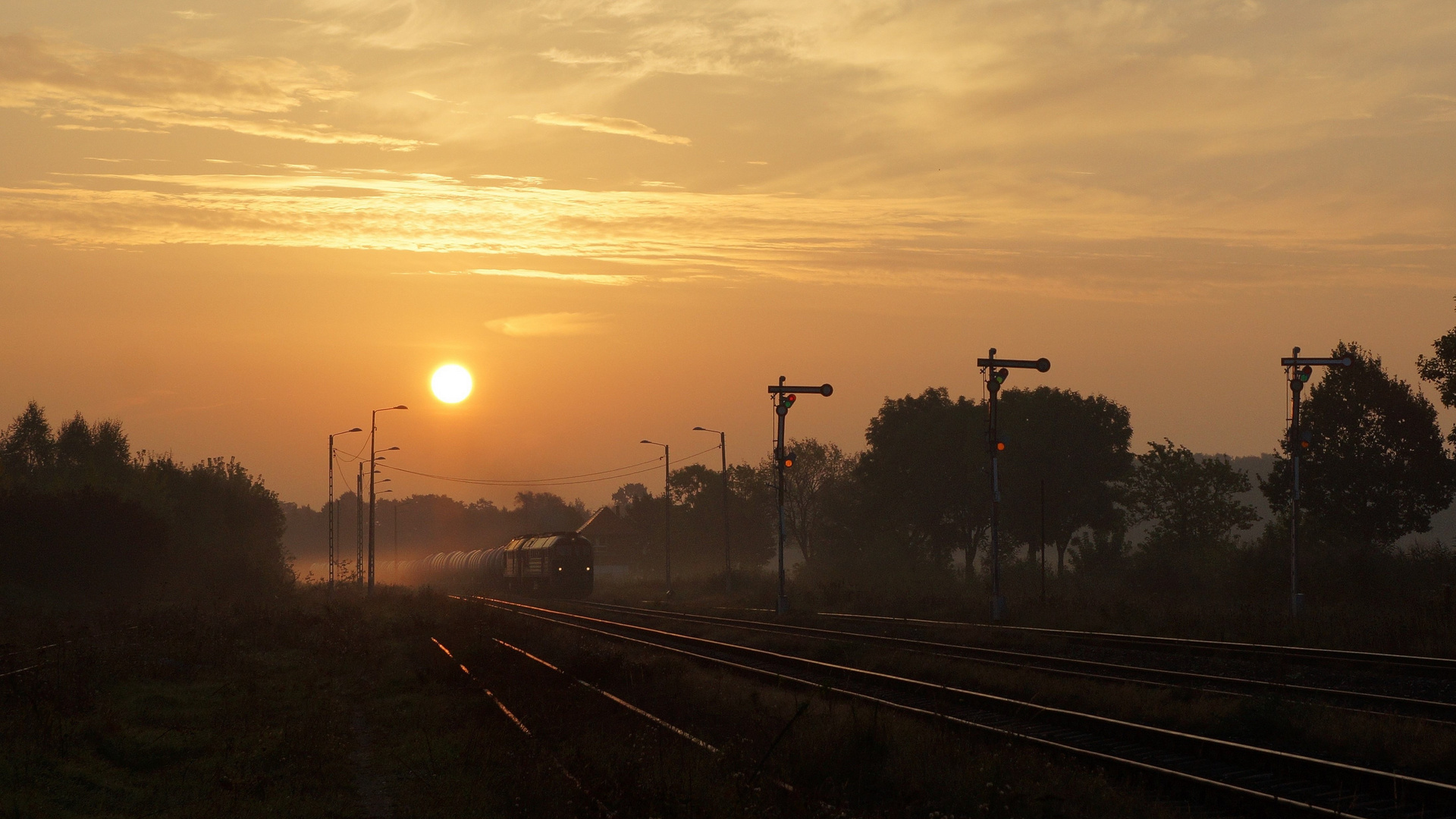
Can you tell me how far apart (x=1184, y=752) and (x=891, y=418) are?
64.5 metres

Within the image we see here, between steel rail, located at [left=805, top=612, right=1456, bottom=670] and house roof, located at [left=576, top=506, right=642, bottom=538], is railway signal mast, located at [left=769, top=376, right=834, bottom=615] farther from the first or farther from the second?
house roof, located at [left=576, top=506, right=642, bottom=538]

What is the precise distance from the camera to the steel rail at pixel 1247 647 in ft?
62.6

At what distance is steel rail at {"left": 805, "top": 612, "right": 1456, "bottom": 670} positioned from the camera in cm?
1909

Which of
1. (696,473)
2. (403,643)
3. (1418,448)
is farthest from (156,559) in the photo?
(696,473)

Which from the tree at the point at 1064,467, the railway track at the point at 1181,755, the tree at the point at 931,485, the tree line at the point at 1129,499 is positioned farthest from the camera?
the tree at the point at 931,485

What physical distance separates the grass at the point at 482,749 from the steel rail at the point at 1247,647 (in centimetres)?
977

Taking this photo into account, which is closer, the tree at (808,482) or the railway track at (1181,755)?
the railway track at (1181,755)

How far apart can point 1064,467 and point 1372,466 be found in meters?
19.2

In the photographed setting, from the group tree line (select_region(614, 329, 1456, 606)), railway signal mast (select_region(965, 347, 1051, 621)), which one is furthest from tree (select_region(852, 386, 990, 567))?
railway signal mast (select_region(965, 347, 1051, 621))

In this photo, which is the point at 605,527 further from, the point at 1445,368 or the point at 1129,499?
the point at 1445,368

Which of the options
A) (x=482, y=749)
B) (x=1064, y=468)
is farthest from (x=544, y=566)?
(x=482, y=749)

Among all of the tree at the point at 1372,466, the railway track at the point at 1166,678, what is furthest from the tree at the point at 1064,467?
the railway track at the point at 1166,678

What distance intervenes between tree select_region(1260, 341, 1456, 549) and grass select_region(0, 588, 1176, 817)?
39.7 m

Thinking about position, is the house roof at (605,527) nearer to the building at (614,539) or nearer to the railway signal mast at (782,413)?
the building at (614,539)
